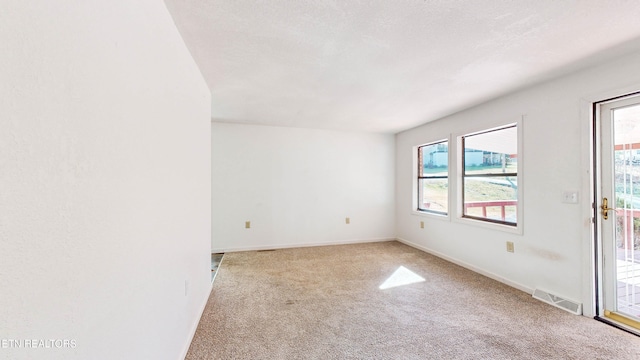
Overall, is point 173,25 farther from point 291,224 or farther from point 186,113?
point 291,224

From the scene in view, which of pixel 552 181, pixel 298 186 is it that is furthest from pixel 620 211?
pixel 298 186

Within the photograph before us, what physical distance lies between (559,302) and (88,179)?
360 centimetres

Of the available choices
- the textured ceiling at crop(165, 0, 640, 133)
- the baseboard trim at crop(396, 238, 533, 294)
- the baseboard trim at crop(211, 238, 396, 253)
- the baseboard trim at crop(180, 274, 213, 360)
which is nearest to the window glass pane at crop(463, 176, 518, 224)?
the baseboard trim at crop(396, 238, 533, 294)

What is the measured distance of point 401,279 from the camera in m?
3.18

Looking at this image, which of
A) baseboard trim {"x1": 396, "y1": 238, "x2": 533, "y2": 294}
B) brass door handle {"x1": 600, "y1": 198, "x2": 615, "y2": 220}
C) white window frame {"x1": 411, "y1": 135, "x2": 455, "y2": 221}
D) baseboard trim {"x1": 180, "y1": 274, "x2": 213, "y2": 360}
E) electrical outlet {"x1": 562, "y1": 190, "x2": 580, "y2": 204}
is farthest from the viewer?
white window frame {"x1": 411, "y1": 135, "x2": 455, "y2": 221}

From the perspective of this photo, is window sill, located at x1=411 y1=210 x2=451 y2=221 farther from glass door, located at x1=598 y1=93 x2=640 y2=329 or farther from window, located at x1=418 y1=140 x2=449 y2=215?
glass door, located at x1=598 y1=93 x2=640 y2=329

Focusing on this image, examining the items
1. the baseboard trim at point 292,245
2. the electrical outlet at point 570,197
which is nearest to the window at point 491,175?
the electrical outlet at point 570,197

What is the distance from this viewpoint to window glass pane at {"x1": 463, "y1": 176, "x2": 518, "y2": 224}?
3125mm

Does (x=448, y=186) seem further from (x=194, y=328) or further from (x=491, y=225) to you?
(x=194, y=328)

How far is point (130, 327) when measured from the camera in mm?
1056

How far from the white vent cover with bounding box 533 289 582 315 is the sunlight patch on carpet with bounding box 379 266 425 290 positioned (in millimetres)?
1102

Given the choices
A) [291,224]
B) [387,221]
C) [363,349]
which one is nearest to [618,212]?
[363,349]

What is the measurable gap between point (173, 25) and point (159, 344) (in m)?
1.81

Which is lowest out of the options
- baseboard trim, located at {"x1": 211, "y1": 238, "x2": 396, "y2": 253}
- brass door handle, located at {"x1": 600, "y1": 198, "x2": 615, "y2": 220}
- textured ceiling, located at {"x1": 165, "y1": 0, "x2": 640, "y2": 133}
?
baseboard trim, located at {"x1": 211, "y1": 238, "x2": 396, "y2": 253}
